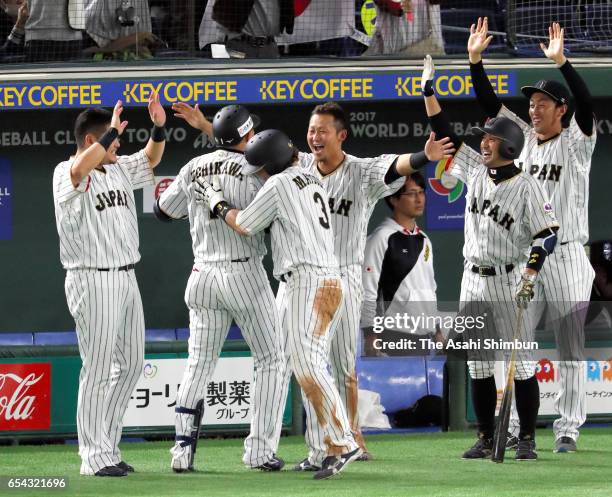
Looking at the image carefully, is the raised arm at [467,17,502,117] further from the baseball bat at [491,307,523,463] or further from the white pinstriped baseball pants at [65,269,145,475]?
the white pinstriped baseball pants at [65,269,145,475]

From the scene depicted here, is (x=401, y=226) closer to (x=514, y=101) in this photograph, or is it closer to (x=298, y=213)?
(x=514, y=101)

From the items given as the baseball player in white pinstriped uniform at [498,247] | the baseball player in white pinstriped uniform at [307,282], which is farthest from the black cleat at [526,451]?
the baseball player in white pinstriped uniform at [307,282]

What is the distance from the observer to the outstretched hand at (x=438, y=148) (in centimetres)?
775

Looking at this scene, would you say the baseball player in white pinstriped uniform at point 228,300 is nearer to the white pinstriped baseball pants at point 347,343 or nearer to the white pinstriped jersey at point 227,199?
the white pinstriped jersey at point 227,199

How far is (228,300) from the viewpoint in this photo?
7625 mm

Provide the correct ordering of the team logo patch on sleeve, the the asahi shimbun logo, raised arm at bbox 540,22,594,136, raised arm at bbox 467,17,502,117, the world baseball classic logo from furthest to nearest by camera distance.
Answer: the world baseball classic logo, the the asahi shimbun logo, raised arm at bbox 467,17,502,117, raised arm at bbox 540,22,594,136, the team logo patch on sleeve

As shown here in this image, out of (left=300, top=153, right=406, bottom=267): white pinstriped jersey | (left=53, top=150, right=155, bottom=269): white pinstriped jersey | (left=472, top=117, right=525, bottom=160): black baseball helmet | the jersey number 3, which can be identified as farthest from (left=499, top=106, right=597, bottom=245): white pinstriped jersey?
(left=53, top=150, right=155, bottom=269): white pinstriped jersey

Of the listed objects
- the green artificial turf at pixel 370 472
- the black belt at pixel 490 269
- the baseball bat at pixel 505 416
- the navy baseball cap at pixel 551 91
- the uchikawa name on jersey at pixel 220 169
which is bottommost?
the green artificial turf at pixel 370 472

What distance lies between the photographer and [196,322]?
772 centimetres

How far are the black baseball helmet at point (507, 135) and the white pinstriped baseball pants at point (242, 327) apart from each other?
155 cm

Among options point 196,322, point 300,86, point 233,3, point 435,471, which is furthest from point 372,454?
point 233,3

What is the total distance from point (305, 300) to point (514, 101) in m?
4.82

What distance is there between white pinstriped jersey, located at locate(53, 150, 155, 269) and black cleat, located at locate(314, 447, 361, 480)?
61.6 inches

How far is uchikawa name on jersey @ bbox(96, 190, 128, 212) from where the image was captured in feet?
25.3
